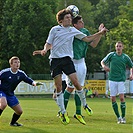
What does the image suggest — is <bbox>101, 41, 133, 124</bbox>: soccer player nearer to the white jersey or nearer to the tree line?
the white jersey

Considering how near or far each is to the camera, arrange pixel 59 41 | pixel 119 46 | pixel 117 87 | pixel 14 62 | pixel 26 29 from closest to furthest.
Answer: pixel 59 41 → pixel 14 62 → pixel 119 46 → pixel 117 87 → pixel 26 29

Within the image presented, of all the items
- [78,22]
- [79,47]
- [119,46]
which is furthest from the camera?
[119,46]

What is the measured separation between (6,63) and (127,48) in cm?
1398

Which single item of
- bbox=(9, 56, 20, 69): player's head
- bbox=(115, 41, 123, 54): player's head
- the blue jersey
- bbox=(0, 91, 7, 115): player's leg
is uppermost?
bbox=(115, 41, 123, 54): player's head

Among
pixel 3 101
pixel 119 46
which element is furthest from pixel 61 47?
pixel 119 46

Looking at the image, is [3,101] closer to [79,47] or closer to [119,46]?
[79,47]

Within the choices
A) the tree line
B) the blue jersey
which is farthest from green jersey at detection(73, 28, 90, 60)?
the tree line

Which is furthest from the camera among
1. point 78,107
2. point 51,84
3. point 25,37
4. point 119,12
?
point 119,12

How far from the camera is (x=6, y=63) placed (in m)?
49.0

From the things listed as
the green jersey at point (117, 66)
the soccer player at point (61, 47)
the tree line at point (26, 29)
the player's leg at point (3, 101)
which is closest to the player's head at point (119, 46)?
the green jersey at point (117, 66)

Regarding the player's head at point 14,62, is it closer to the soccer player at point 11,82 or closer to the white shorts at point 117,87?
the soccer player at point 11,82

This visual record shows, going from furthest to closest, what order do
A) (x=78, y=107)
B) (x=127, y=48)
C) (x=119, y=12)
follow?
(x=119, y=12) → (x=127, y=48) → (x=78, y=107)

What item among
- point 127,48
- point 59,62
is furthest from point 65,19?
point 127,48

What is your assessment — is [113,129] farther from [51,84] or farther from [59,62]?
[51,84]
